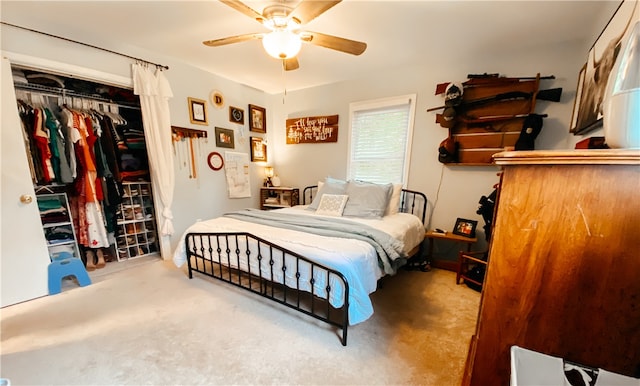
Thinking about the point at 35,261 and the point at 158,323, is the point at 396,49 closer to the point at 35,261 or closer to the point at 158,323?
the point at 158,323

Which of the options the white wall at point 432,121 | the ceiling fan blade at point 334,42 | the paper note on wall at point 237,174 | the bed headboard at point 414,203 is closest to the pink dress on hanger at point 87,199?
the paper note on wall at point 237,174

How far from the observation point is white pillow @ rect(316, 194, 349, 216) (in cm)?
281

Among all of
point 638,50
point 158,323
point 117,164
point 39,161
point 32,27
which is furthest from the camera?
point 117,164

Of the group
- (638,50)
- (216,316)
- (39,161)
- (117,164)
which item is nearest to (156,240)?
(117,164)

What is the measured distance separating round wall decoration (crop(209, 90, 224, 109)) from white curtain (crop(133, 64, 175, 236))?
0.59m

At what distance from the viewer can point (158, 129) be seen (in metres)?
2.72

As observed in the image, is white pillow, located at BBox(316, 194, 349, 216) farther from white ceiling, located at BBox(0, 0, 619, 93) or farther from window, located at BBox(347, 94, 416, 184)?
white ceiling, located at BBox(0, 0, 619, 93)

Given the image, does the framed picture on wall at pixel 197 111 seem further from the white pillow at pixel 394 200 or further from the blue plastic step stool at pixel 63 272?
the white pillow at pixel 394 200

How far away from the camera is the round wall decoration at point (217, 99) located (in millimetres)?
3300

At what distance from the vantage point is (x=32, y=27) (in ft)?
6.63

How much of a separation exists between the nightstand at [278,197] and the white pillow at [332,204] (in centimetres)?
112

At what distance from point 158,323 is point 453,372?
6.85ft

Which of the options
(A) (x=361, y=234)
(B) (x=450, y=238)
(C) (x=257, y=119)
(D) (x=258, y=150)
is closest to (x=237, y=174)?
(D) (x=258, y=150)

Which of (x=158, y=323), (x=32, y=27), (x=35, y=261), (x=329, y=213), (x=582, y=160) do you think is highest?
(x=32, y=27)
